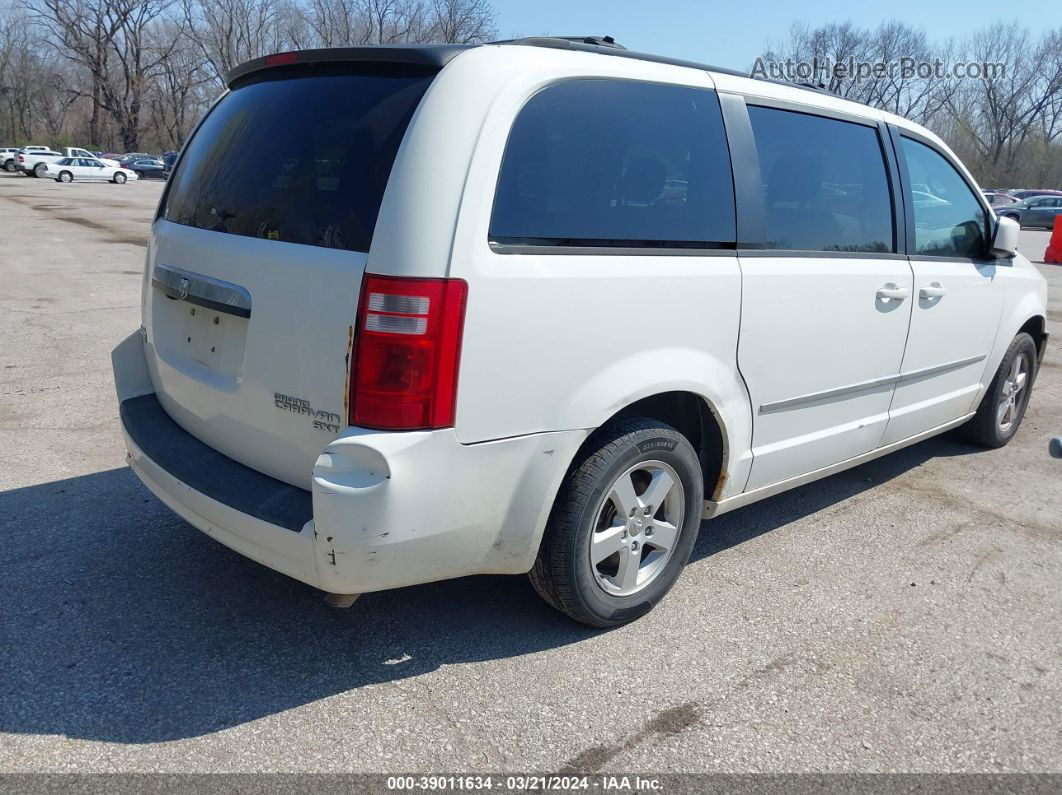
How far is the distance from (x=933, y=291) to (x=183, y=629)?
11.9 feet

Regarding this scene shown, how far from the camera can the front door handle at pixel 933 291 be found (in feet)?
13.7

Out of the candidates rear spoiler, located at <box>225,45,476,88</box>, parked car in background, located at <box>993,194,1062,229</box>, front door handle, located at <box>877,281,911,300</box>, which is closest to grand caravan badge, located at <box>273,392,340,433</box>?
rear spoiler, located at <box>225,45,476,88</box>

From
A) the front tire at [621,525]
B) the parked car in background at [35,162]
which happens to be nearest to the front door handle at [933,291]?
the front tire at [621,525]

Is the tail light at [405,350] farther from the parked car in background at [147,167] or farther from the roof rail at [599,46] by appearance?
the parked car in background at [147,167]

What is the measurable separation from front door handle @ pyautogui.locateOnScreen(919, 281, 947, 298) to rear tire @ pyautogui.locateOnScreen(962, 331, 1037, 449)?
125 cm

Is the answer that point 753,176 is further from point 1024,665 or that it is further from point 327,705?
point 327,705

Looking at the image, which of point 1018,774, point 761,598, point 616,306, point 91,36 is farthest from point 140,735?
point 91,36

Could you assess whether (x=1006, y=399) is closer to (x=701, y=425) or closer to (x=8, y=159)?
(x=701, y=425)

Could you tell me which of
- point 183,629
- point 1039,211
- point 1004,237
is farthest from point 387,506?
point 1039,211

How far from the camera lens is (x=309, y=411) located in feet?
8.80

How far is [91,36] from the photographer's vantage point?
257 feet

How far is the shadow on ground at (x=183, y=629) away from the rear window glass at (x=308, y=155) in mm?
1370

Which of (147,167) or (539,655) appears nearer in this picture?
(539,655)

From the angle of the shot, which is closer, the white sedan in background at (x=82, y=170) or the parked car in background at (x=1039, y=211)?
the parked car in background at (x=1039, y=211)
